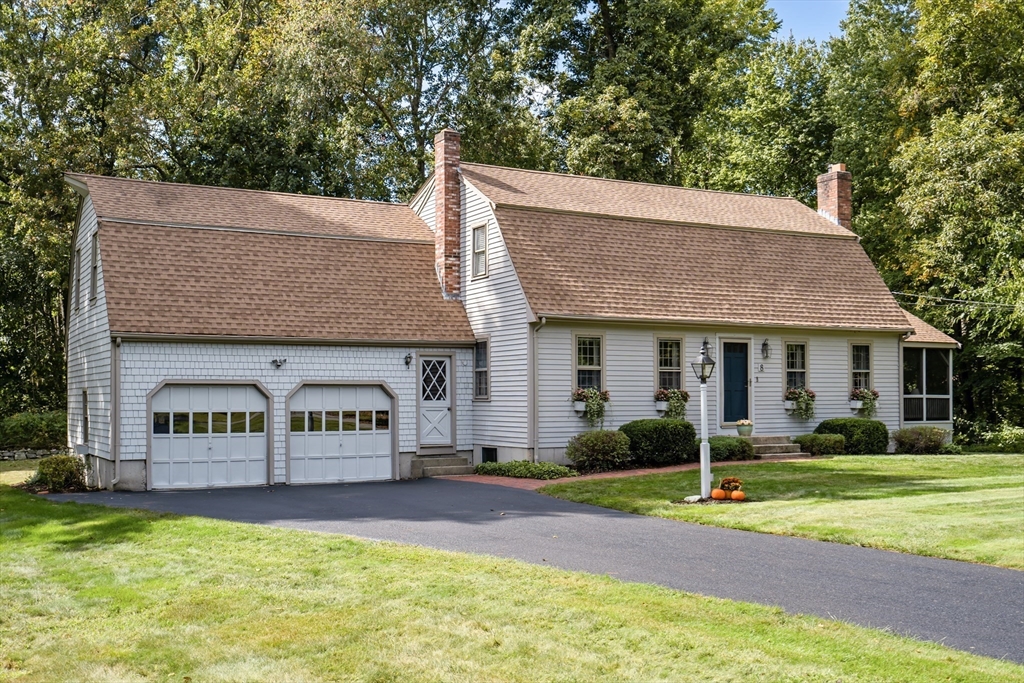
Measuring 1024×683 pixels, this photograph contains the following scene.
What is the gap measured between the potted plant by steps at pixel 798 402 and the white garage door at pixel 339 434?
9294 millimetres

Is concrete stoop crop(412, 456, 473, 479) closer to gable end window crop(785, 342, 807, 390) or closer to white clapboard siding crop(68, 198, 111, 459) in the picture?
white clapboard siding crop(68, 198, 111, 459)

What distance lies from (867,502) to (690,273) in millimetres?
9287

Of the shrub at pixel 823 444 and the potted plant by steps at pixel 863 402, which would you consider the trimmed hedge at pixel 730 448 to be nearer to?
the shrub at pixel 823 444

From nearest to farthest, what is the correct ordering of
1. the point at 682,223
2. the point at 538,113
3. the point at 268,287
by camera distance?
the point at 268,287 < the point at 682,223 < the point at 538,113

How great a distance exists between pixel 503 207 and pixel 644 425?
563cm

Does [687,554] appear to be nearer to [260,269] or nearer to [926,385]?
[260,269]

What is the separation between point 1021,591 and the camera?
33.2 ft

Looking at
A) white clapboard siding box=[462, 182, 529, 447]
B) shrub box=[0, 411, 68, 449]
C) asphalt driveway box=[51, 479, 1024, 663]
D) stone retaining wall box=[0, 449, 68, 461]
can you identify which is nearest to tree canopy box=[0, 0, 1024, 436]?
shrub box=[0, 411, 68, 449]

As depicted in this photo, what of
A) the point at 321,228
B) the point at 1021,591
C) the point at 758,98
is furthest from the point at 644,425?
the point at 758,98

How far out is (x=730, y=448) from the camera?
73.2 ft

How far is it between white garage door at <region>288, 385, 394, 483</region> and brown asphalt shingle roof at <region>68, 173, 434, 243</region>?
13.4 ft

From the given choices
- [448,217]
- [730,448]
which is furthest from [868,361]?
[448,217]

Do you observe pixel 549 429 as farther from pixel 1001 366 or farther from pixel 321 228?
pixel 1001 366

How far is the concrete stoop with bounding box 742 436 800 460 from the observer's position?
2323cm
